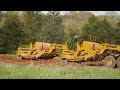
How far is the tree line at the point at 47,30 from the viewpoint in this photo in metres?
16.6

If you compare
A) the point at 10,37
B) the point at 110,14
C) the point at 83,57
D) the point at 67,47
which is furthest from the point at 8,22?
the point at 110,14

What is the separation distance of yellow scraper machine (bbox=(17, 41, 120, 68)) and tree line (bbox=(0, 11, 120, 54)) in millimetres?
1219

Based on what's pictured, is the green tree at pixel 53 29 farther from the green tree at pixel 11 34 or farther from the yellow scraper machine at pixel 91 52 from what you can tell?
the yellow scraper machine at pixel 91 52

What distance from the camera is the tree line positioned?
1659 cm

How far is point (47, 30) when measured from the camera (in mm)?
18047

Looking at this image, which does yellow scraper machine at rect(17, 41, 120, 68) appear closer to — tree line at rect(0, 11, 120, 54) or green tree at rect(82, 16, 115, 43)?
tree line at rect(0, 11, 120, 54)

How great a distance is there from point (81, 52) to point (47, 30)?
447 centimetres

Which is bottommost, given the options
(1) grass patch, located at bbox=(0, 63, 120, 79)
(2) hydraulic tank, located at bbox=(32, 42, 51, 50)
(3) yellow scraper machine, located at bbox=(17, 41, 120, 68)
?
(1) grass patch, located at bbox=(0, 63, 120, 79)

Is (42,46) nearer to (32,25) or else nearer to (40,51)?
(40,51)

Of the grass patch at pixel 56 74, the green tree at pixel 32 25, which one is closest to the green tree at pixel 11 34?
the green tree at pixel 32 25

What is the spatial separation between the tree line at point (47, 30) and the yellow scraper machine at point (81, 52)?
4.00 ft

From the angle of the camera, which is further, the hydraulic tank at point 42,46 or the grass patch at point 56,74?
the hydraulic tank at point 42,46

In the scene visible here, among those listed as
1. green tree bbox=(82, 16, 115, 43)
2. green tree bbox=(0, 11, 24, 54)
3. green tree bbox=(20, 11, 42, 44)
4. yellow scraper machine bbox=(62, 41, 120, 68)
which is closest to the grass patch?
yellow scraper machine bbox=(62, 41, 120, 68)
